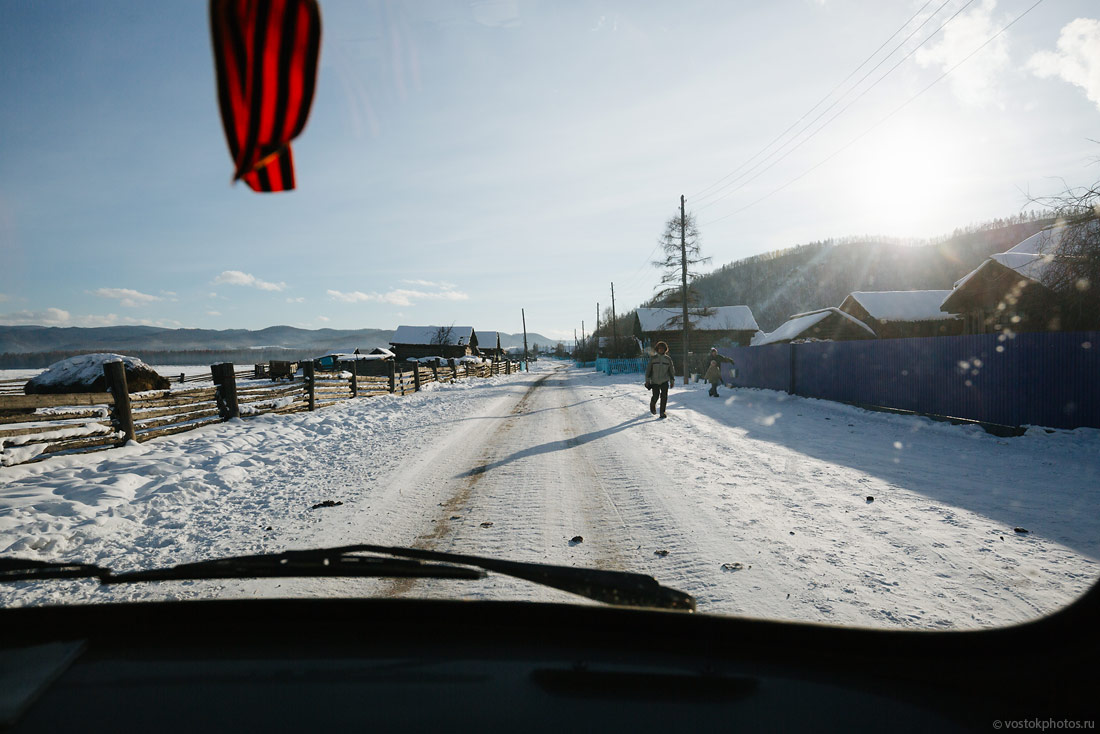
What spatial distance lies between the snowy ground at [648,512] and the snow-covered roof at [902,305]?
2689cm

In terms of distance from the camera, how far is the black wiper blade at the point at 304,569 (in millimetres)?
1752

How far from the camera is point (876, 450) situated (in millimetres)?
7488

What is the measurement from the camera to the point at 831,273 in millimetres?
126875

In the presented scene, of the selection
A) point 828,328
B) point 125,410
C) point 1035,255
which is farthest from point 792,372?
point 828,328

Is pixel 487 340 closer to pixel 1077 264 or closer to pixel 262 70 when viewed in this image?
pixel 1077 264

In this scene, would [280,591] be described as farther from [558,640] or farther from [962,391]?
[962,391]

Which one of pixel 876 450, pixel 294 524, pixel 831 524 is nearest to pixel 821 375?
pixel 876 450

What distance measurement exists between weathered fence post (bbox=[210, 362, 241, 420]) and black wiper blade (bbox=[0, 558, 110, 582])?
32.7ft

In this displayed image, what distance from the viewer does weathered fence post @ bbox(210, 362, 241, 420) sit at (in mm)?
10312

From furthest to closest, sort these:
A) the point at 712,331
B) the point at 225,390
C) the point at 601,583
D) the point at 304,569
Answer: the point at 712,331 < the point at 225,390 < the point at 304,569 < the point at 601,583

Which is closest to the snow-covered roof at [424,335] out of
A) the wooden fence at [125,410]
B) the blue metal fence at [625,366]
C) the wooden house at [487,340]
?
the wooden house at [487,340]

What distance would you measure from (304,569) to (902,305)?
1540 inches

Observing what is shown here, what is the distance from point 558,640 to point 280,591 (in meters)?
2.21

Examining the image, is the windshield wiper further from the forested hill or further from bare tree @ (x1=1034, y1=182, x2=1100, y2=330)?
the forested hill
